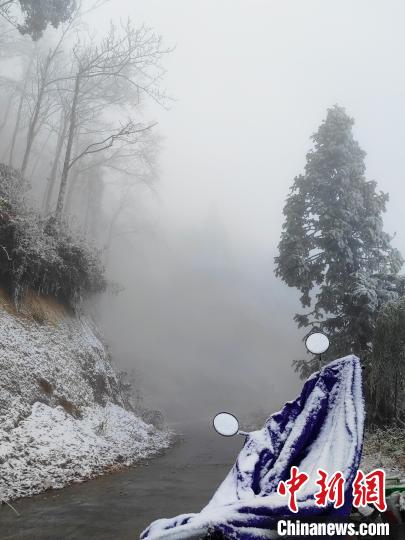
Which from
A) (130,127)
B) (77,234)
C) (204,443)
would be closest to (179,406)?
(204,443)

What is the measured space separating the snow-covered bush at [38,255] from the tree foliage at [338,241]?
8.07 metres

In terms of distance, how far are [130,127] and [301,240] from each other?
9.61m

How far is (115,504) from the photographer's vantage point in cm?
719

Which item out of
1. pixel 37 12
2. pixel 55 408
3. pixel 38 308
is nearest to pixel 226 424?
pixel 55 408

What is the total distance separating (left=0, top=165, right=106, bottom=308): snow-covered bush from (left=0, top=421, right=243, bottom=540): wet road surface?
698cm

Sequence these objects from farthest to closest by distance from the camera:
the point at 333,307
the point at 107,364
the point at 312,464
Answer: the point at 107,364 < the point at 333,307 < the point at 312,464

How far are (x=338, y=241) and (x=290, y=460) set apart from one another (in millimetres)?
13442

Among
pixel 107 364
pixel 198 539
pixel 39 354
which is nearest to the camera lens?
pixel 198 539

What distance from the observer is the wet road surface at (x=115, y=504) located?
5.62m

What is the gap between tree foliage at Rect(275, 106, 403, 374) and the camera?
14.8m

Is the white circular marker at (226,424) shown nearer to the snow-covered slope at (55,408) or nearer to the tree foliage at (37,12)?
the snow-covered slope at (55,408)

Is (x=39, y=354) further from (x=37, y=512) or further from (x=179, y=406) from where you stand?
(x=179, y=406)

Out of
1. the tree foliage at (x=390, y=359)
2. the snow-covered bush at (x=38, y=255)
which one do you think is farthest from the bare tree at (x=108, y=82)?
the tree foliage at (x=390, y=359)

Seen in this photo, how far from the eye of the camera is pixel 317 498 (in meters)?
2.50
